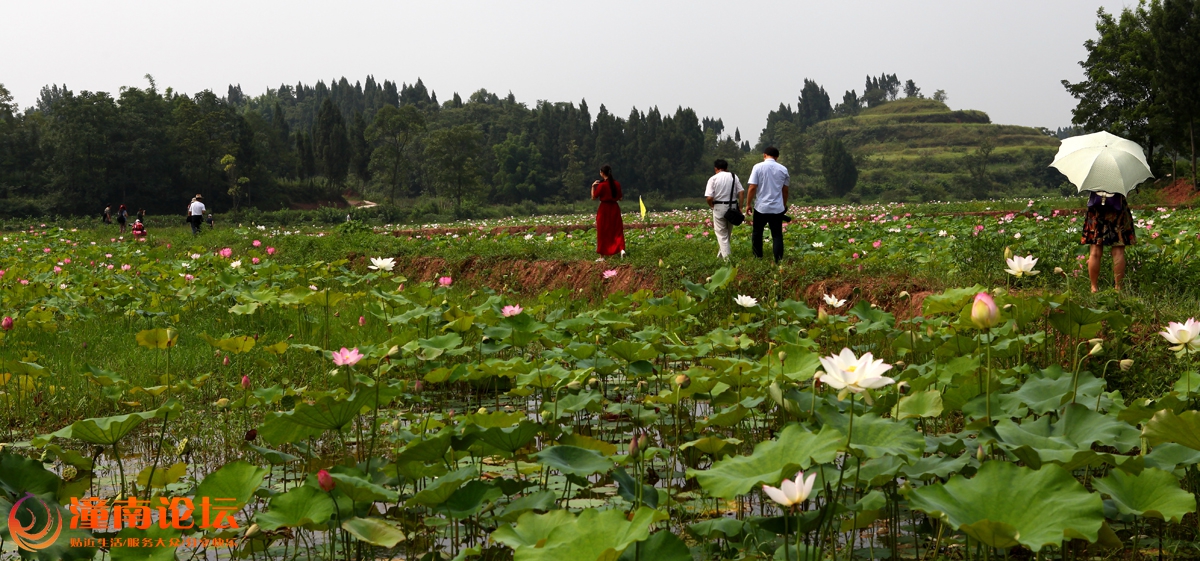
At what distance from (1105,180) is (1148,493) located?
3597 millimetres

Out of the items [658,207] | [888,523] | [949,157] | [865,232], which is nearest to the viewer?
[888,523]

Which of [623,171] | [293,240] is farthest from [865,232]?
[623,171]

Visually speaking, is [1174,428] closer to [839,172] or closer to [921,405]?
[921,405]

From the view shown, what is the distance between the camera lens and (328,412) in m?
2.08

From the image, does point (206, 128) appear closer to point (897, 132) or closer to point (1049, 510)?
point (1049, 510)

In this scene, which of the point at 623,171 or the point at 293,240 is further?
the point at 623,171

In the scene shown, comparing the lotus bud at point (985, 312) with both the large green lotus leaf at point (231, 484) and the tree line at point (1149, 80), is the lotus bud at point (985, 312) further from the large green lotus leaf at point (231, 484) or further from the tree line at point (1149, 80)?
the tree line at point (1149, 80)

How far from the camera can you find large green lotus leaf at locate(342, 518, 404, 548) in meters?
1.65

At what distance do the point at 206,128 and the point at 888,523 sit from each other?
5057cm

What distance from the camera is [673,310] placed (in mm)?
3965

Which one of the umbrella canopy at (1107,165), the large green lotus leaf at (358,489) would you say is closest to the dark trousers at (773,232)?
the umbrella canopy at (1107,165)

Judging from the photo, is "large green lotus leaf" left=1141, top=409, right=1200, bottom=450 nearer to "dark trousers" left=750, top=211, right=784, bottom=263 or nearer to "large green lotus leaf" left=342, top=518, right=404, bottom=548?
"large green lotus leaf" left=342, top=518, right=404, bottom=548

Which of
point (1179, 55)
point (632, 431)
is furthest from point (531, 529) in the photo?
point (1179, 55)

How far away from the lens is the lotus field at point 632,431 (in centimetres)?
166
